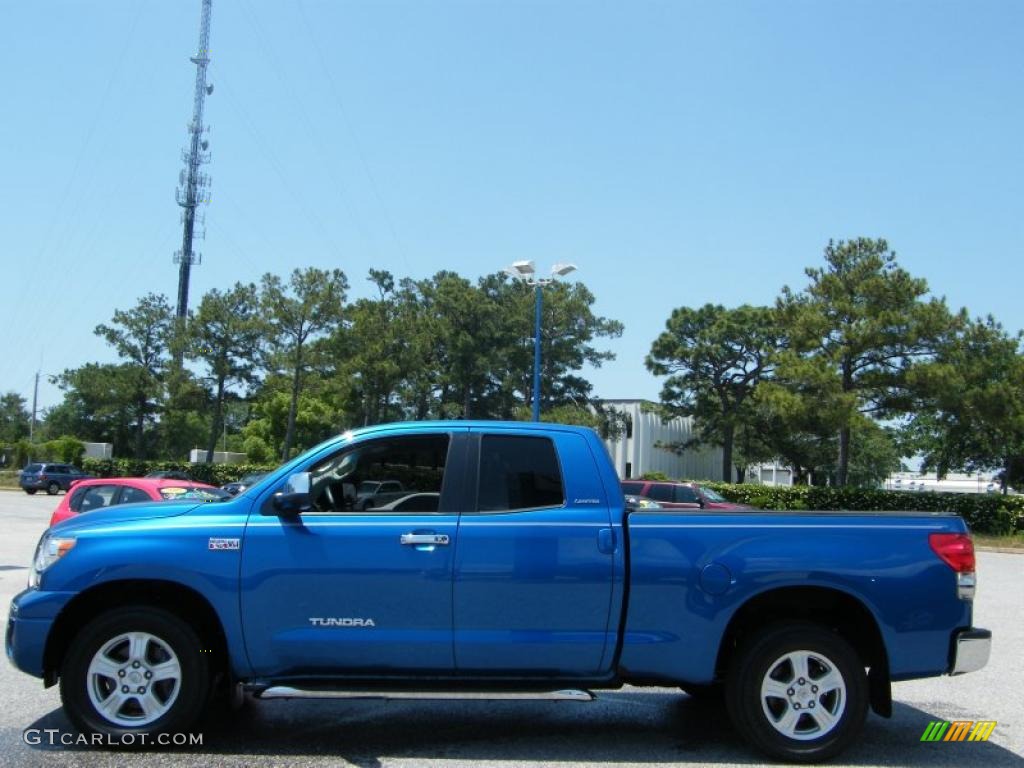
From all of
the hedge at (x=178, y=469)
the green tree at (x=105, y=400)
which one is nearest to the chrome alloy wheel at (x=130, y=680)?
the hedge at (x=178, y=469)

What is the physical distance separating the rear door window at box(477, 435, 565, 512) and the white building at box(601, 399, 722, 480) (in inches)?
1979

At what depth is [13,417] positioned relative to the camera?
96.1m

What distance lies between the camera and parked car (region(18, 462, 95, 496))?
1721 inches

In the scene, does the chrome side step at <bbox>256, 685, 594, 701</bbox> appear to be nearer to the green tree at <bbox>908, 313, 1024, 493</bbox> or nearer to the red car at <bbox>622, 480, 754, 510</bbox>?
the red car at <bbox>622, 480, 754, 510</bbox>

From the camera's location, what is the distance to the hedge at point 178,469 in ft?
148

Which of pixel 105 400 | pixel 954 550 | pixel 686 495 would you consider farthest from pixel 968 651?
pixel 105 400

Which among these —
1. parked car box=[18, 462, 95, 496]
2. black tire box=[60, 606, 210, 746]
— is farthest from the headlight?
parked car box=[18, 462, 95, 496]

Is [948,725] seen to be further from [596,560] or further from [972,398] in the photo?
[972,398]

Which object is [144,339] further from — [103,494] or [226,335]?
[103,494]

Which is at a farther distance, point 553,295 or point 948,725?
point 553,295

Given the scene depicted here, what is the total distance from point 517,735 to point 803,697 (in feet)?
5.93

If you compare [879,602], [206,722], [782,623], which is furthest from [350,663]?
[879,602]

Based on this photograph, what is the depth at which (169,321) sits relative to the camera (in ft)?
175

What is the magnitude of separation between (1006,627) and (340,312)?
35.4 metres
